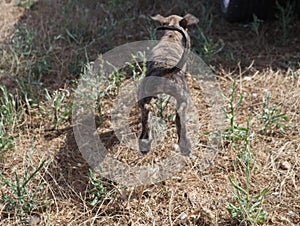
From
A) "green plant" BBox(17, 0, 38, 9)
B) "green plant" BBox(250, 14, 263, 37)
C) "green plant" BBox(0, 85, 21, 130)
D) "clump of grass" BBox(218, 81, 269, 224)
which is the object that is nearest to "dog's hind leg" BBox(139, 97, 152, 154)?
"clump of grass" BBox(218, 81, 269, 224)

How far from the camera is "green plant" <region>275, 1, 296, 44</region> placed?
338 centimetres

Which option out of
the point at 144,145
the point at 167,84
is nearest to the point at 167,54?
the point at 167,84

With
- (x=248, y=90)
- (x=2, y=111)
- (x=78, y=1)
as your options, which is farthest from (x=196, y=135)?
(x=78, y=1)

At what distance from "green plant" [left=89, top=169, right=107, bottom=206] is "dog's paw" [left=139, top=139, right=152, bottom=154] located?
350 millimetres

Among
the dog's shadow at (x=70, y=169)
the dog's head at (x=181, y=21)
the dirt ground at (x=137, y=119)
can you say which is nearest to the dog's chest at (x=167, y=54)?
the dog's head at (x=181, y=21)

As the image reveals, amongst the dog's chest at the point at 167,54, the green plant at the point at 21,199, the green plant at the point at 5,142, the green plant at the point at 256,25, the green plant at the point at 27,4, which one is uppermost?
the green plant at the point at 27,4

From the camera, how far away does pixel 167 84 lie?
2195 mm

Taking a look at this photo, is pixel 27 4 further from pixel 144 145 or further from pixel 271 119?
pixel 271 119

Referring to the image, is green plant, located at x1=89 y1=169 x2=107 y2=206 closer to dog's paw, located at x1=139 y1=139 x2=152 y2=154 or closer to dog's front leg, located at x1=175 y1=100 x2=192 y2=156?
dog's paw, located at x1=139 y1=139 x2=152 y2=154

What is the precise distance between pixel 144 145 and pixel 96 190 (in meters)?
0.41

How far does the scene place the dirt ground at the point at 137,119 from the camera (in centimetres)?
210

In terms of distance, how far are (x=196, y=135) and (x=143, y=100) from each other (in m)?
0.50

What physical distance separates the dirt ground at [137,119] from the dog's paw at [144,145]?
5 cm

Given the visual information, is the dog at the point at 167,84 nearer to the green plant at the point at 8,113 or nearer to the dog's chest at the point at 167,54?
the dog's chest at the point at 167,54
